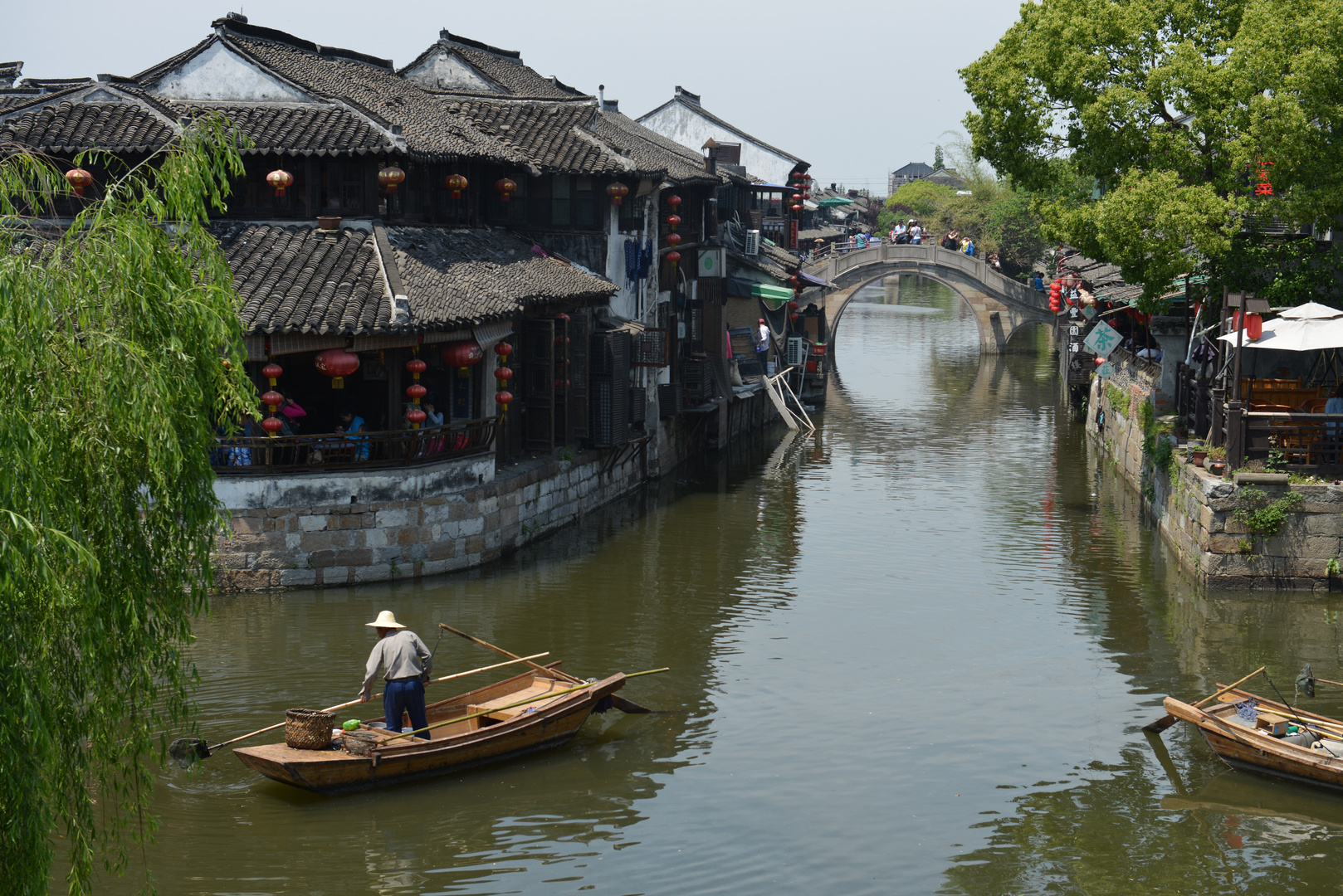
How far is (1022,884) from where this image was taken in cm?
1245

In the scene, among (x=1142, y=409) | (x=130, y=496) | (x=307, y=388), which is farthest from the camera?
(x=1142, y=409)

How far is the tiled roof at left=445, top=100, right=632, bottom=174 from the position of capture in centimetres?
2872

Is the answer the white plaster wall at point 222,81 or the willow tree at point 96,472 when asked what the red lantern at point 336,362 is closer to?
the white plaster wall at point 222,81

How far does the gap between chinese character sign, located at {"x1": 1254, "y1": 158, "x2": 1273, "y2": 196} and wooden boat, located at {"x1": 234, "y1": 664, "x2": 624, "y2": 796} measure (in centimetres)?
1565

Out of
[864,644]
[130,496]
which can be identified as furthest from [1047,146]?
[130,496]

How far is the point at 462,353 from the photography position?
894 inches

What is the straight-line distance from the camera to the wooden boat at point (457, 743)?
1344cm

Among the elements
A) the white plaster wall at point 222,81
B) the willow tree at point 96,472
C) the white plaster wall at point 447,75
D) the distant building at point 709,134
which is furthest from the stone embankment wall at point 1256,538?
the distant building at point 709,134

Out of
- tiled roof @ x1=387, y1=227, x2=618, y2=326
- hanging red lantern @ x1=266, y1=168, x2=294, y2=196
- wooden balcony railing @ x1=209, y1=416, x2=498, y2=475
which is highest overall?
hanging red lantern @ x1=266, y1=168, x2=294, y2=196

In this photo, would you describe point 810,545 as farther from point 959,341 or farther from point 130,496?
point 959,341

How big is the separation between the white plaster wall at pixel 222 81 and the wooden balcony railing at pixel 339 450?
6.86 metres

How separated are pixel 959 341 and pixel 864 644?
50538mm

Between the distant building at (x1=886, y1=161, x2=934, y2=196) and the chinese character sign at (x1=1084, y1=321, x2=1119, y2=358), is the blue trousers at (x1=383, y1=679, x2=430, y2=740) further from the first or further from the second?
the distant building at (x1=886, y1=161, x2=934, y2=196)

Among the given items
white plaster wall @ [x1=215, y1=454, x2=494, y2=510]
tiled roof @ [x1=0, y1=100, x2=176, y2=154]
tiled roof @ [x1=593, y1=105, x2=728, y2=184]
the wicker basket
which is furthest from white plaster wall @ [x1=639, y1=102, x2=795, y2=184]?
the wicker basket
